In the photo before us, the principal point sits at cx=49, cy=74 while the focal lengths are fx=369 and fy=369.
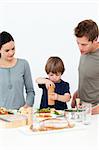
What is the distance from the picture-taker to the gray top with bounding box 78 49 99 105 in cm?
267

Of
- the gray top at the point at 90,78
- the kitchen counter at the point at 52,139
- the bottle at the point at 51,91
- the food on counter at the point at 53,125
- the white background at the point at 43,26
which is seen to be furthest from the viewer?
the white background at the point at 43,26

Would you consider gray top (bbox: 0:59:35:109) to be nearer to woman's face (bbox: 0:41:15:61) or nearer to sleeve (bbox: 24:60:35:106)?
sleeve (bbox: 24:60:35:106)

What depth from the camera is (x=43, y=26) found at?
3857 millimetres

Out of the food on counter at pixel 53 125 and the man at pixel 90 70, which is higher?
the man at pixel 90 70

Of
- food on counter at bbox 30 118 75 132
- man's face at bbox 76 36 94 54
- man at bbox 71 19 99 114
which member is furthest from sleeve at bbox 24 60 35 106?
food on counter at bbox 30 118 75 132

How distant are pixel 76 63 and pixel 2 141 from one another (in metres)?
2.24

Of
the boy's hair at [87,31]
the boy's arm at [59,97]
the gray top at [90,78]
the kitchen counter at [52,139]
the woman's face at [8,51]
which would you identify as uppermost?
the boy's hair at [87,31]

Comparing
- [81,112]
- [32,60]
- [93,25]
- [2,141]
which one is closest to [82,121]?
[81,112]

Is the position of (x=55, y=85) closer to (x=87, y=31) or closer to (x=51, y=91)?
(x=51, y=91)

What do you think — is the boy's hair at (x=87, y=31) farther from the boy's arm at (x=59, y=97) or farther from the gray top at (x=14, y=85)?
the gray top at (x=14, y=85)

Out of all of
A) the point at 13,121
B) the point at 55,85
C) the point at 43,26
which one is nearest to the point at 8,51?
the point at 55,85

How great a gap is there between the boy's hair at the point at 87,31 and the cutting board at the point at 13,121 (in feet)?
2.33

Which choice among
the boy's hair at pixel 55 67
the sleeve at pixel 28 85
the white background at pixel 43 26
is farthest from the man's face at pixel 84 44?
the white background at pixel 43 26

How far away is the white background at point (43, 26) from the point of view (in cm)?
381
